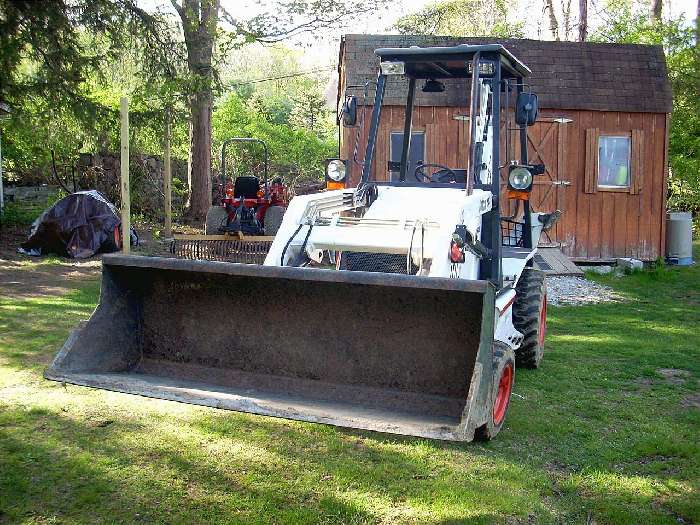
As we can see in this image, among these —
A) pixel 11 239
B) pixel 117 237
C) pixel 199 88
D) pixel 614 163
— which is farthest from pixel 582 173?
pixel 11 239

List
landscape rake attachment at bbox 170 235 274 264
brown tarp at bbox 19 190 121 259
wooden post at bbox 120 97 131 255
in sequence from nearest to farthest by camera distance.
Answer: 1. wooden post at bbox 120 97 131 255
2. landscape rake attachment at bbox 170 235 274 264
3. brown tarp at bbox 19 190 121 259

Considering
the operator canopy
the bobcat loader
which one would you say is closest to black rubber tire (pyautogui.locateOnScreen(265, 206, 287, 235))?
the operator canopy

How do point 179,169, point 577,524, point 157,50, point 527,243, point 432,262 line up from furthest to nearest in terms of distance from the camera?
point 179,169 → point 157,50 → point 527,243 → point 432,262 → point 577,524

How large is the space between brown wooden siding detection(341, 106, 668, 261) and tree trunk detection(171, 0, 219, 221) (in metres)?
2.59

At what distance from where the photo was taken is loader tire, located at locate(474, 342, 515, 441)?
14.9 ft

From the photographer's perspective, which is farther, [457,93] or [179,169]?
[179,169]

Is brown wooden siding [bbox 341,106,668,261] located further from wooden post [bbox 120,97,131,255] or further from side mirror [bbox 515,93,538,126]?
side mirror [bbox 515,93,538,126]

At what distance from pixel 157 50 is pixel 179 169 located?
868 centimetres

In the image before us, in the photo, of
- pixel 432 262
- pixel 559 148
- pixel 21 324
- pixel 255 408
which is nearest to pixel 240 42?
pixel 559 148

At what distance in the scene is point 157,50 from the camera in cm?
1366

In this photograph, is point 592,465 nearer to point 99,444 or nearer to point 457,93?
point 99,444

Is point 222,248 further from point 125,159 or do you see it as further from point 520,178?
point 520,178

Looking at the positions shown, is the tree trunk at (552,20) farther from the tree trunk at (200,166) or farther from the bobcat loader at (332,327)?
the bobcat loader at (332,327)

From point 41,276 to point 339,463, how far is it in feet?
27.5
